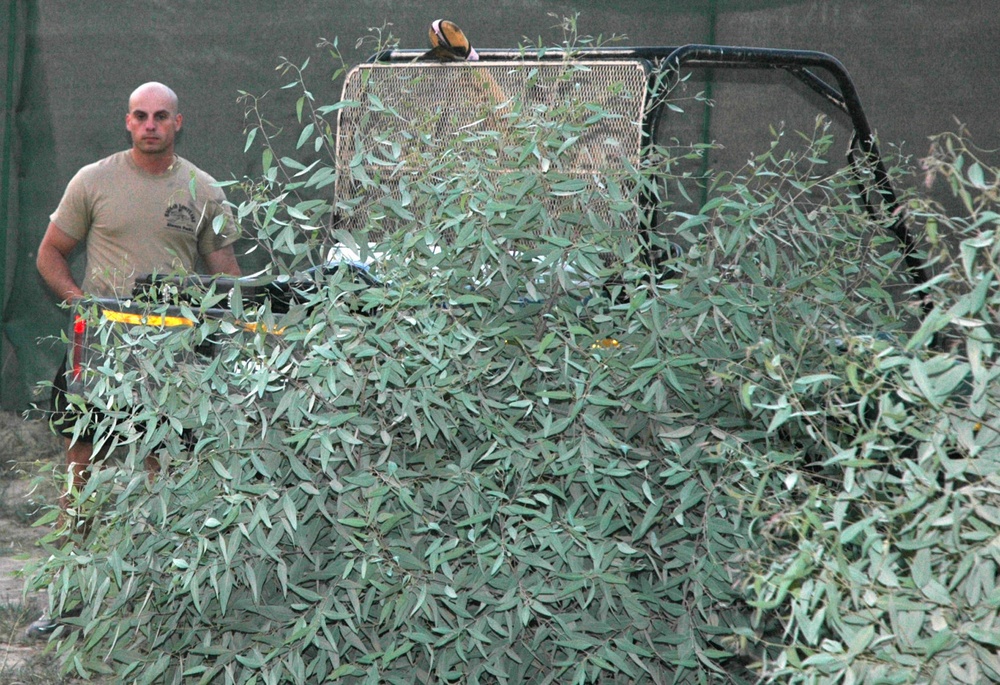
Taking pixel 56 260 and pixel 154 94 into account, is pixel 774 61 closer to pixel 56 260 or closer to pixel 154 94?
pixel 154 94

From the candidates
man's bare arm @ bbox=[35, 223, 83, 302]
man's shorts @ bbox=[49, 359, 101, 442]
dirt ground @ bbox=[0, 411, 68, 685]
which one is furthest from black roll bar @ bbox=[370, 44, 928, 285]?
dirt ground @ bbox=[0, 411, 68, 685]

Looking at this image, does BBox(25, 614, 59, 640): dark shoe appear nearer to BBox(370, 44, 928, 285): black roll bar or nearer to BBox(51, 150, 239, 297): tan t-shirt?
BBox(51, 150, 239, 297): tan t-shirt

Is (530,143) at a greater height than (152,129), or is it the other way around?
(530,143)

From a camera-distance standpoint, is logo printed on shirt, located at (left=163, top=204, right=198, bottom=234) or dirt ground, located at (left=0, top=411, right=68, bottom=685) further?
logo printed on shirt, located at (left=163, top=204, right=198, bottom=234)

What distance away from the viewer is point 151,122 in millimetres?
4566

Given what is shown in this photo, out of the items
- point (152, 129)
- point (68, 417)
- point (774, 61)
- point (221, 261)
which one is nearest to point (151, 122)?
point (152, 129)

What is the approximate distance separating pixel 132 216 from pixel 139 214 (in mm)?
26

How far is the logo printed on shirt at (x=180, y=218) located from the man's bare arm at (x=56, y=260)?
380 mm

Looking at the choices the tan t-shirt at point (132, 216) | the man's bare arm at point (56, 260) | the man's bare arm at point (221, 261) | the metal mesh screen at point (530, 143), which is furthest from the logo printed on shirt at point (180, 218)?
the metal mesh screen at point (530, 143)

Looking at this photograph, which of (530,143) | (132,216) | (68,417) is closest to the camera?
(530,143)

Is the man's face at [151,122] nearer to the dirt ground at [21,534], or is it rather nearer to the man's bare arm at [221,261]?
the man's bare arm at [221,261]

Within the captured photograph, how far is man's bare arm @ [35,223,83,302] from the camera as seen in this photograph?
450 centimetres

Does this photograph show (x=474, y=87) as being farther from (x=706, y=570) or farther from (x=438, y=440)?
(x=706, y=570)

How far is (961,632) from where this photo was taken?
5.13ft
